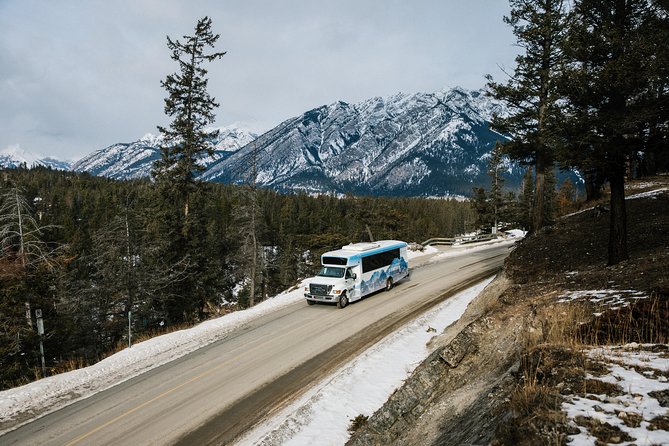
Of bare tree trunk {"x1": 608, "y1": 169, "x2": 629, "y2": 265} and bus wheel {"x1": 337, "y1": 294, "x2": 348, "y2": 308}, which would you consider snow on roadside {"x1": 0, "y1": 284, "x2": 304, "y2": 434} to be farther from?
bare tree trunk {"x1": 608, "y1": 169, "x2": 629, "y2": 265}

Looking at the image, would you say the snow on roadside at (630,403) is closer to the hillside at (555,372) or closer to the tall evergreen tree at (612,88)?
the hillside at (555,372)

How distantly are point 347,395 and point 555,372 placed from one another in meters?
7.09

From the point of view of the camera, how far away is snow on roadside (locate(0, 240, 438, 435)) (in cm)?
1133

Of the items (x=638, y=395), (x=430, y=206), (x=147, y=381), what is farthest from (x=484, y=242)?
(x=430, y=206)

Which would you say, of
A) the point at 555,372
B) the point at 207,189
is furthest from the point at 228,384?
the point at 207,189

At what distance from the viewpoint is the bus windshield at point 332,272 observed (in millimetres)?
20312

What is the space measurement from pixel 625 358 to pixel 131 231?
26.4 meters

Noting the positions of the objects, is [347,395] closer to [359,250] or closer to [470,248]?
[359,250]

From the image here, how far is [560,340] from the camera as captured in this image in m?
6.01

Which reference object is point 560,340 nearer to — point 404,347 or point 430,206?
point 404,347

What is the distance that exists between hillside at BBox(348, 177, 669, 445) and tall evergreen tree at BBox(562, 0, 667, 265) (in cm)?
319

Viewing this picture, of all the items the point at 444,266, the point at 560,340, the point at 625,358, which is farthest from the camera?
the point at 444,266

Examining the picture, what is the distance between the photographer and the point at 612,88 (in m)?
11.2

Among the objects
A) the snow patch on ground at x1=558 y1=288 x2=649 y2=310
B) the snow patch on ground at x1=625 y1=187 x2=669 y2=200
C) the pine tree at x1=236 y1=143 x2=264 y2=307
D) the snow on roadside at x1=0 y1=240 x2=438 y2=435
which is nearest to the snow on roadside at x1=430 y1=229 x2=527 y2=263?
the snow patch on ground at x1=625 y1=187 x2=669 y2=200
